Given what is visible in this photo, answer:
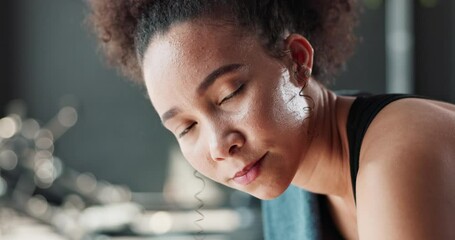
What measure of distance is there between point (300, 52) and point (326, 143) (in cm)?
15

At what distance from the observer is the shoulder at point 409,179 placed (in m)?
0.71

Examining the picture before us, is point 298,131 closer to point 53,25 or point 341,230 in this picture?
point 341,230

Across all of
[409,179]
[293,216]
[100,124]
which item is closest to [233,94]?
[409,179]

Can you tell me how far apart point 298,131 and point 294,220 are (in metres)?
0.31

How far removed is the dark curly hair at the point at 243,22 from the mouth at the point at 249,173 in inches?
5.9

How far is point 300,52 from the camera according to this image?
3.15 ft

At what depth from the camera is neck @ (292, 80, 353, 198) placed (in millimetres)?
994

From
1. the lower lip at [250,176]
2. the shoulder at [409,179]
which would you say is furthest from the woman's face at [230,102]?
the shoulder at [409,179]

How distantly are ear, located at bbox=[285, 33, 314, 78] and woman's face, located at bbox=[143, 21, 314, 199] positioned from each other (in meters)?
0.04

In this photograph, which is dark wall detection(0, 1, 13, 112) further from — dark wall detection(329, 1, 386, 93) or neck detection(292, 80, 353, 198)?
neck detection(292, 80, 353, 198)

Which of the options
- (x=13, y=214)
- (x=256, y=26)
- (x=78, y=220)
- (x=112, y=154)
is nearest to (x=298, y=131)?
(x=256, y=26)

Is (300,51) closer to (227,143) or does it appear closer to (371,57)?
(227,143)

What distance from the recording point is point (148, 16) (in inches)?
37.5

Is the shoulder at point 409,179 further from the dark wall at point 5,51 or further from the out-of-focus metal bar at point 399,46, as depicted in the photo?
the dark wall at point 5,51
